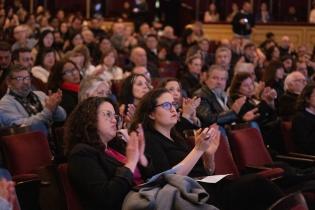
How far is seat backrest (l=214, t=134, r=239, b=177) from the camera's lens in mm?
4082

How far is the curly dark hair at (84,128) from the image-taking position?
321cm

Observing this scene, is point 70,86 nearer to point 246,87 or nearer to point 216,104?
point 216,104

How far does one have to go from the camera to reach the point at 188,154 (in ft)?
11.6

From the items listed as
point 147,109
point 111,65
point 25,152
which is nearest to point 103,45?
point 111,65

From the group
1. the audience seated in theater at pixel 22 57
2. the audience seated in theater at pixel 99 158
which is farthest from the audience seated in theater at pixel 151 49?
the audience seated in theater at pixel 99 158

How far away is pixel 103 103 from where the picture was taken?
10.9 feet

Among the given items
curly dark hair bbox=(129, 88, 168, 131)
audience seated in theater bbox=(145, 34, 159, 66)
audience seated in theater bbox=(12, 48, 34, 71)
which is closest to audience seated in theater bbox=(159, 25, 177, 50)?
audience seated in theater bbox=(145, 34, 159, 66)

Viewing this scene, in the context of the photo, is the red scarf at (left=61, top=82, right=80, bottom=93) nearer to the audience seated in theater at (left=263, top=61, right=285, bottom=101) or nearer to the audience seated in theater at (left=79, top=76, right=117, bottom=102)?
the audience seated in theater at (left=79, top=76, right=117, bottom=102)

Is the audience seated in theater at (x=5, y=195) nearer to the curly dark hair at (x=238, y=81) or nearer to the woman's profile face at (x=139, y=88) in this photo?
the woman's profile face at (x=139, y=88)

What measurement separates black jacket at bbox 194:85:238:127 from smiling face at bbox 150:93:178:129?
1.48 metres

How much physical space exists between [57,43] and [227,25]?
17.4ft

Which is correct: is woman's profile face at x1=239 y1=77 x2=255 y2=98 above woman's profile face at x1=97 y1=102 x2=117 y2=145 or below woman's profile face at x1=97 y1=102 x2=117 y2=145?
below

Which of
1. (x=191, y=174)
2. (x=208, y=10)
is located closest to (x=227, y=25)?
(x=208, y=10)

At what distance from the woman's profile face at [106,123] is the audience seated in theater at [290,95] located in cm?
287
